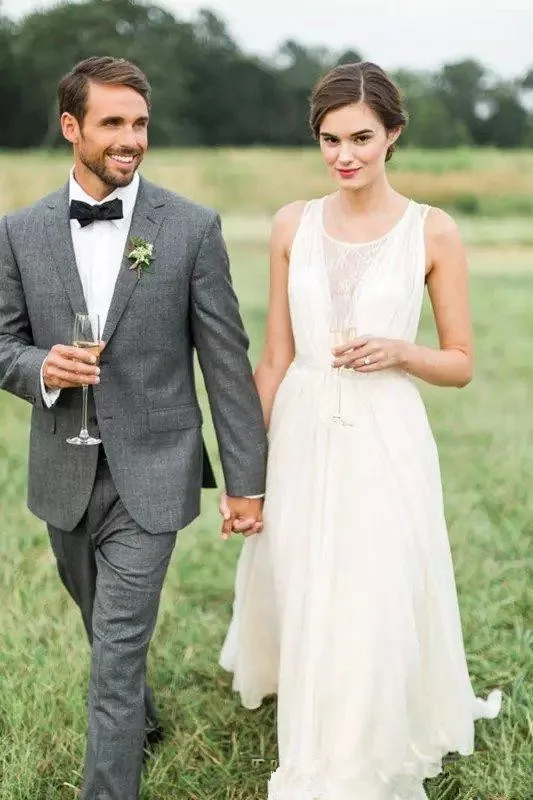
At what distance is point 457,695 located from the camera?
12.2ft

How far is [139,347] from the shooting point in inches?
132

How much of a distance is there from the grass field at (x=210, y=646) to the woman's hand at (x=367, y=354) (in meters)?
1.48

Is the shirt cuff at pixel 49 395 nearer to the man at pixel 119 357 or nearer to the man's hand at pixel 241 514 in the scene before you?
the man at pixel 119 357

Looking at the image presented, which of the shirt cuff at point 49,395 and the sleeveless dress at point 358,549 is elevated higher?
the shirt cuff at point 49,395

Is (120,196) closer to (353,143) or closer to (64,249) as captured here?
(64,249)

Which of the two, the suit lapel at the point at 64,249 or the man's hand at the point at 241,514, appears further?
the man's hand at the point at 241,514

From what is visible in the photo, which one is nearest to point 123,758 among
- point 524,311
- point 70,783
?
point 70,783

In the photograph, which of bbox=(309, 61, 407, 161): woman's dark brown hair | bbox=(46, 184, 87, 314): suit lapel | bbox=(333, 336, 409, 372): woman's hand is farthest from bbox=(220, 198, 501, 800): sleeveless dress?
bbox=(46, 184, 87, 314): suit lapel

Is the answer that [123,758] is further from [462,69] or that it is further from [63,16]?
[63,16]

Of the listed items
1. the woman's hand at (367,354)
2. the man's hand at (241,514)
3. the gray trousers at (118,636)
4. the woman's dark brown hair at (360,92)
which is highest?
the woman's dark brown hair at (360,92)

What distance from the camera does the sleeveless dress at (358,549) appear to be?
11.4 feet

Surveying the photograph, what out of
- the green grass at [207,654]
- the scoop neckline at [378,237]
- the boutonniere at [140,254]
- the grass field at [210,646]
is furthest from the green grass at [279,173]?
the boutonniere at [140,254]

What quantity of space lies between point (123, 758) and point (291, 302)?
1.53 meters

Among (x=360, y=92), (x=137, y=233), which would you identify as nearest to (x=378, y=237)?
(x=360, y=92)
